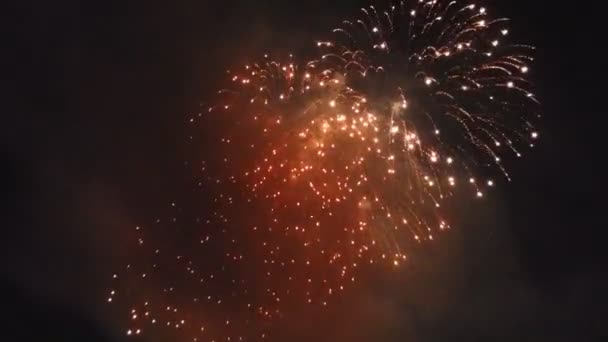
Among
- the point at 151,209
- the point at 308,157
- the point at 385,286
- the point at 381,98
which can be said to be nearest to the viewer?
the point at 381,98

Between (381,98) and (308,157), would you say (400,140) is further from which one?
(308,157)

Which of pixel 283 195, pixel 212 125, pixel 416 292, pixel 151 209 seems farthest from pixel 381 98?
pixel 416 292

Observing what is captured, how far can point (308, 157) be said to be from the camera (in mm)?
6418

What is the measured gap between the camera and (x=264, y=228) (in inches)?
261

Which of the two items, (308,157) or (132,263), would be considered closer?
(308,157)

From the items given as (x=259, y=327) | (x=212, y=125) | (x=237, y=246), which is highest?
(x=212, y=125)

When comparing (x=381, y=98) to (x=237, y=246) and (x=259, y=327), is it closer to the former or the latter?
(x=237, y=246)

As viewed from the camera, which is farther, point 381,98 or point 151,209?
point 151,209

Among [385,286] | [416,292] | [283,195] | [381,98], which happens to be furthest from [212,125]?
[416,292]

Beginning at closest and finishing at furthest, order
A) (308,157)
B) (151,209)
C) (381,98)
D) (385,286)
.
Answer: (381,98), (308,157), (151,209), (385,286)

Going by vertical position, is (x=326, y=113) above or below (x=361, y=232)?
above

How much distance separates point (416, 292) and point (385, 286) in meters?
0.85

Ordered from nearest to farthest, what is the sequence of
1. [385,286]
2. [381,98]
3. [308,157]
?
[381,98]
[308,157]
[385,286]

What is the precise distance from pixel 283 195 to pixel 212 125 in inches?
46.1
